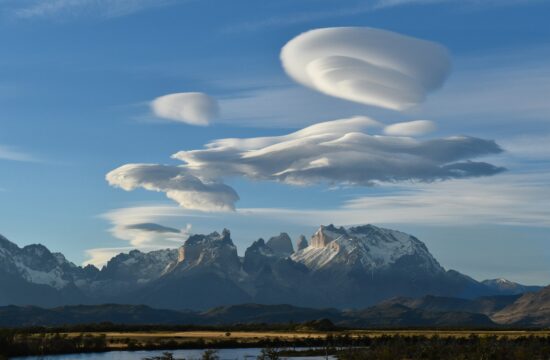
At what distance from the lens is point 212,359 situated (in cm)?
18600

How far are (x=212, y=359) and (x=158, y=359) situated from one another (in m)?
14.2

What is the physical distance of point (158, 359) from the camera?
579 feet
